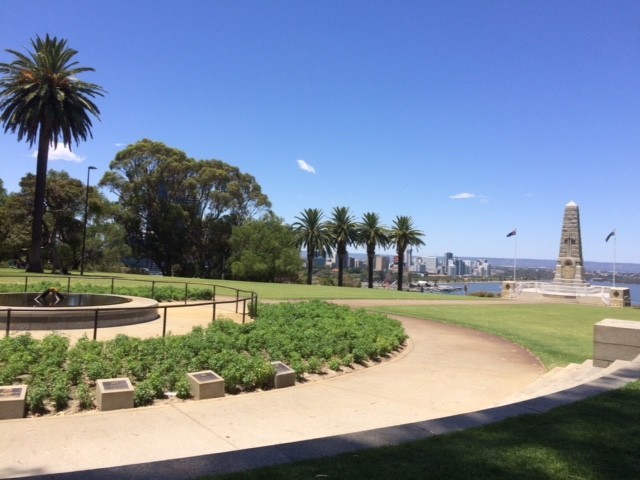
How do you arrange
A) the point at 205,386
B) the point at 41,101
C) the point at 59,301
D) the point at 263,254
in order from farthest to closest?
the point at 263,254 < the point at 41,101 < the point at 59,301 < the point at 205,386

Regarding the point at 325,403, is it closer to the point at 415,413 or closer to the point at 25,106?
the point at 415,413

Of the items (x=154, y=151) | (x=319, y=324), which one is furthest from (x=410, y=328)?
(x=154, y=151)

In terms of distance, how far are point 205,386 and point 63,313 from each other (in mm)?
7526

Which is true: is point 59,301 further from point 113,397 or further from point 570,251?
point 570,251

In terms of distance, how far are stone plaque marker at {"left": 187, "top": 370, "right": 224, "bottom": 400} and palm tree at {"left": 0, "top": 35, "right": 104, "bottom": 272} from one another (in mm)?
35459

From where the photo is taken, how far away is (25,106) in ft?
123

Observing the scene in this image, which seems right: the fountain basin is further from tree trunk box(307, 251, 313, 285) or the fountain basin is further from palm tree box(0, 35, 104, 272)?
tree trunk box(307, 251, 313, 285)

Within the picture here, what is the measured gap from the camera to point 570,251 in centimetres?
4431

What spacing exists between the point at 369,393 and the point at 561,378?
356 centimetres

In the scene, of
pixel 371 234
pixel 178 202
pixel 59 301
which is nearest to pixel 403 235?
pixel 371 234

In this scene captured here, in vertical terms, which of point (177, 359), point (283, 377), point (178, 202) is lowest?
point (283, 377)

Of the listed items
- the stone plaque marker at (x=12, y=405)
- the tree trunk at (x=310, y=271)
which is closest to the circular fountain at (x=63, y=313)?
the stone plaque marker at (x=12, y=405)

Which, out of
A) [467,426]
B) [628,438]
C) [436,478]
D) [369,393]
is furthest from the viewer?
[369,393]

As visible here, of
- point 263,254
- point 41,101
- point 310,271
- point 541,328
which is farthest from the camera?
point 310,271
